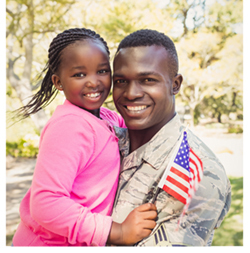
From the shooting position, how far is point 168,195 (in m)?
1.69

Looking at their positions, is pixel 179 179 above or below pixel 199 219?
above

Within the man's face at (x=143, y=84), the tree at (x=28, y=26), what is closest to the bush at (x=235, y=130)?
the tree at (x=28, y=26)

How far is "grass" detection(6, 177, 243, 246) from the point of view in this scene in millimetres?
5133

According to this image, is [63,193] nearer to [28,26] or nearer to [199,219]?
[199,219]

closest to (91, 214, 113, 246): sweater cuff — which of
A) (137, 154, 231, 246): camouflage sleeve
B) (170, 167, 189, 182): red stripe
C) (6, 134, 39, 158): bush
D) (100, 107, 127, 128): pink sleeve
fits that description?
(137, 154, 231, 246): camouflage sleeve

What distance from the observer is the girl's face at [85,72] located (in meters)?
1.88

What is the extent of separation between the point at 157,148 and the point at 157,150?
0.02 meters

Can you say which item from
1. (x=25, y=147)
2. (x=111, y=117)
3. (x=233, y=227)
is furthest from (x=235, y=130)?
(x=111, y=117)

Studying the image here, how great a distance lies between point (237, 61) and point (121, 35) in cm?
364

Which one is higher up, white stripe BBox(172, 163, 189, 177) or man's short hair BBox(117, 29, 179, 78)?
man's short hair BBox(117, 29, 179, 78)

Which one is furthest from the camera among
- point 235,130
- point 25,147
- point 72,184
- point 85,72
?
point 235,130

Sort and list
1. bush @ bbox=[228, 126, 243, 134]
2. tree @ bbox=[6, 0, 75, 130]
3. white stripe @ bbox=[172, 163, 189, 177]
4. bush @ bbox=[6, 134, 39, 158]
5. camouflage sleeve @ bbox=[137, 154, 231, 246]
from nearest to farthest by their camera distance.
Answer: camouflage sleeve @ bbox=[137, 154, 231, 246], white stripe @ bbox=[172, 163, 189, 177], tree @ bbox=[6, 0, 75, 130], bush @ bbox=[6, 134, 39, 158], bush @ bbox=[228, 126, 243, 134]

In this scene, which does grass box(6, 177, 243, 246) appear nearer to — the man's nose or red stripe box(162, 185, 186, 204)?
red stripe box(162, 185, 186, 204)

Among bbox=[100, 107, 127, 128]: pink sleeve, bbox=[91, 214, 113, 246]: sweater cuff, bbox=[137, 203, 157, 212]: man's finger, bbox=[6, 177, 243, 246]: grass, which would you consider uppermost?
bbox=[100, 107, 127, 128]: pink sleeve
